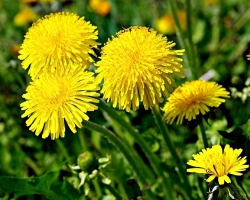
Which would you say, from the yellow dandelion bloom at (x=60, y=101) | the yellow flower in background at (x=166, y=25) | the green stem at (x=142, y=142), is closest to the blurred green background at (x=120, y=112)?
the yellow flower in background at (x=166, y=25)

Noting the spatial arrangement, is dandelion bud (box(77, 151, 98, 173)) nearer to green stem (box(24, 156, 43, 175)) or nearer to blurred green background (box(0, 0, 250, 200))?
blurred green background (box(0, 0, 250, 200))

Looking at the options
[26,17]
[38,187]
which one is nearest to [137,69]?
[38,187]

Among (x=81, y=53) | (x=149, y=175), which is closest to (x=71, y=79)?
(x=81, y=53)

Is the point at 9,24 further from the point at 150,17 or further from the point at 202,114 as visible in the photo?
the point at 202,114

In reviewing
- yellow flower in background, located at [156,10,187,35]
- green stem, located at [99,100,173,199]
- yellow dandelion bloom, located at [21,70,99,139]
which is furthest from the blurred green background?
yellow dandelion bloom, located at [21,70,99,139]

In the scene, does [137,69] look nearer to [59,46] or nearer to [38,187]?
[59,46]

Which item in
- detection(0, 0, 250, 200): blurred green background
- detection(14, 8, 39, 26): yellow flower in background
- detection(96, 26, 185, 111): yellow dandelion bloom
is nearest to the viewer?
detection(96, 26, 185, 111): yellow dandelion bloom

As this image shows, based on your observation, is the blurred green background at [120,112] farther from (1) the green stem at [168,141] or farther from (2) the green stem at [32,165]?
(1) the green stem at [168,141]
